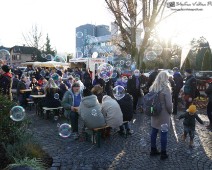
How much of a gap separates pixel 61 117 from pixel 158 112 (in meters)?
5.61

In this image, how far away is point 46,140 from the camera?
7969mm

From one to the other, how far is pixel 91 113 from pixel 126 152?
4.09 feet

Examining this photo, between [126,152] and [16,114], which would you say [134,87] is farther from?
[16,114]

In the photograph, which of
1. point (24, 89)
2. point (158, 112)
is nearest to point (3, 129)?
point (158, 112)

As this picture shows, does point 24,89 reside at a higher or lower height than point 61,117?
higher

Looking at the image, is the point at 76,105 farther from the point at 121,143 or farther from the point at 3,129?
the point at 3,129

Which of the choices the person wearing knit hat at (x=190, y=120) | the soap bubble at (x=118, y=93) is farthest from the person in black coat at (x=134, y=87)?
the person wearing knit hat at (x=190, y=120)

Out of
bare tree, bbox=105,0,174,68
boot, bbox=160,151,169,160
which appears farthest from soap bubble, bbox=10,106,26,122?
bare tree, bbox=105,0,174,68

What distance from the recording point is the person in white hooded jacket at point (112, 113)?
7.60 m

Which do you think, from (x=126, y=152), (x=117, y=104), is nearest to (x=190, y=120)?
(x=126, y=152)

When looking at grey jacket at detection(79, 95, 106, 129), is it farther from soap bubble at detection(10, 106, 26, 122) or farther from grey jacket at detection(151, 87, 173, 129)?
soap bubble at detection(10, 106, 26, 122)

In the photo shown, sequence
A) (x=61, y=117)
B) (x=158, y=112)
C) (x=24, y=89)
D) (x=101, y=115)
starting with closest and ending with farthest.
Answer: (x=158, y=112), (x=101, y=115), (x=61, y=117), (x=24, y=89)

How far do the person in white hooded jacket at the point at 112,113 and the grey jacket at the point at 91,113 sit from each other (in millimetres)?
207

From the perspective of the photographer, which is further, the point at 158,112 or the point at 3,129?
the point at 158,112
